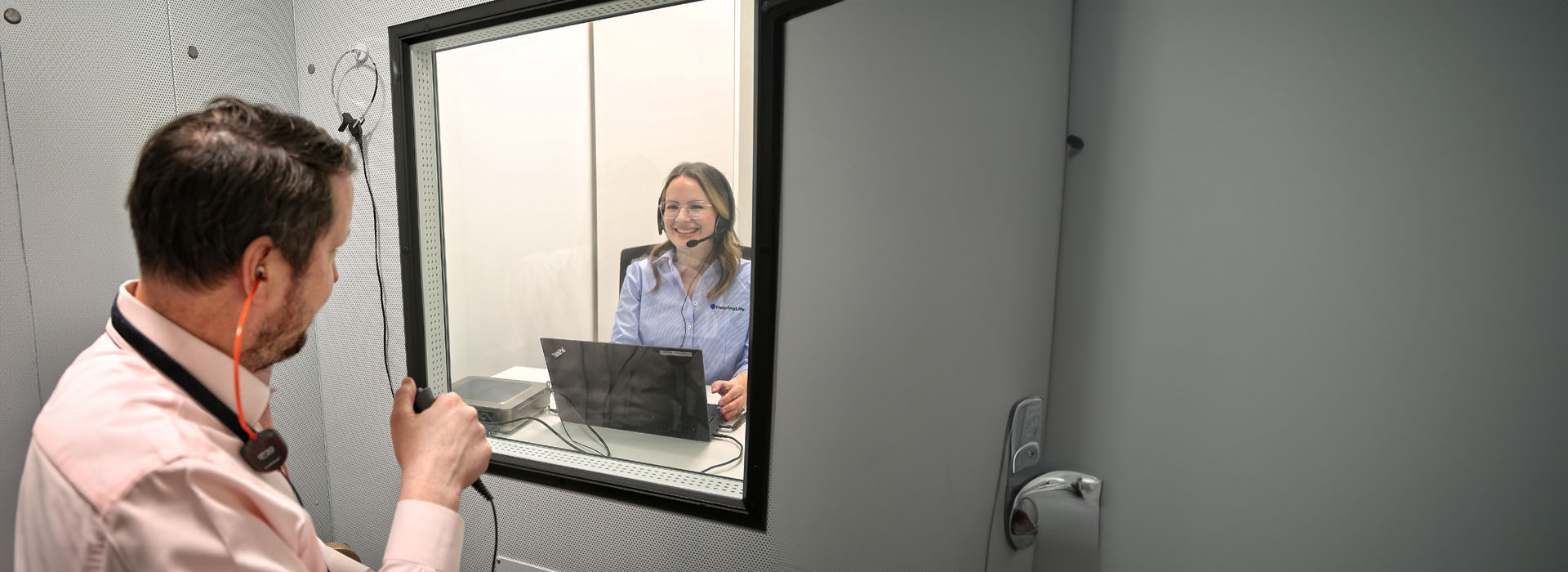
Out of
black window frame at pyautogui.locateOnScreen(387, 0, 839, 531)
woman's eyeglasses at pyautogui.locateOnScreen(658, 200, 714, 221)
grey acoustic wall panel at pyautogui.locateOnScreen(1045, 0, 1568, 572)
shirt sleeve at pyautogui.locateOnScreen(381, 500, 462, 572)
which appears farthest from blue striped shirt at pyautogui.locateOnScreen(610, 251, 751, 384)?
grey acoustic wall panel at pyautogui.locateOnScreen(1045, 0, 1568, 572)

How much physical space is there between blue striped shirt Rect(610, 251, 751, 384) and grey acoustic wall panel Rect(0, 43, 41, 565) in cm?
117

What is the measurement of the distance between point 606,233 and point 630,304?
371 mm

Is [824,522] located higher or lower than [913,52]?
lower

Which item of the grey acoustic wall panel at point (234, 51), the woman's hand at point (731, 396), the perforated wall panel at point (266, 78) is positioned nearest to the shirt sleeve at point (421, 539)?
the woman's hand at point (731, 396)

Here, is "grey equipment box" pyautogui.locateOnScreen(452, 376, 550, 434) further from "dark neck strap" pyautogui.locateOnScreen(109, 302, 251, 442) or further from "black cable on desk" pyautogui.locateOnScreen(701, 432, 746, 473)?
"dark neck strap" pyautogui.locateOnScreen(109, 302, 251, 442)

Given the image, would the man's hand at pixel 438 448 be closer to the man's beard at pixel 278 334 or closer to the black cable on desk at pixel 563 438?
the man's beard at pixel 278 334

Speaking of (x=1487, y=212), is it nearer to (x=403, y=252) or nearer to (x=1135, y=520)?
(x=1135, y=520)

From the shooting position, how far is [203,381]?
2.15ft

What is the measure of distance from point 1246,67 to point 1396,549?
447 millimetres

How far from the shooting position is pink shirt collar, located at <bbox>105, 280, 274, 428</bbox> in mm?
629

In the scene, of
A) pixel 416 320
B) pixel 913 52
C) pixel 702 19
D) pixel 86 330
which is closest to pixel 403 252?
pixel 416 320

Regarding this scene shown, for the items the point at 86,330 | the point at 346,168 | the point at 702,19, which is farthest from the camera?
the point at 702,19

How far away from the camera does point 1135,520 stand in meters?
0.58

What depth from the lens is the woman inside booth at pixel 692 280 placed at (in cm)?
159
